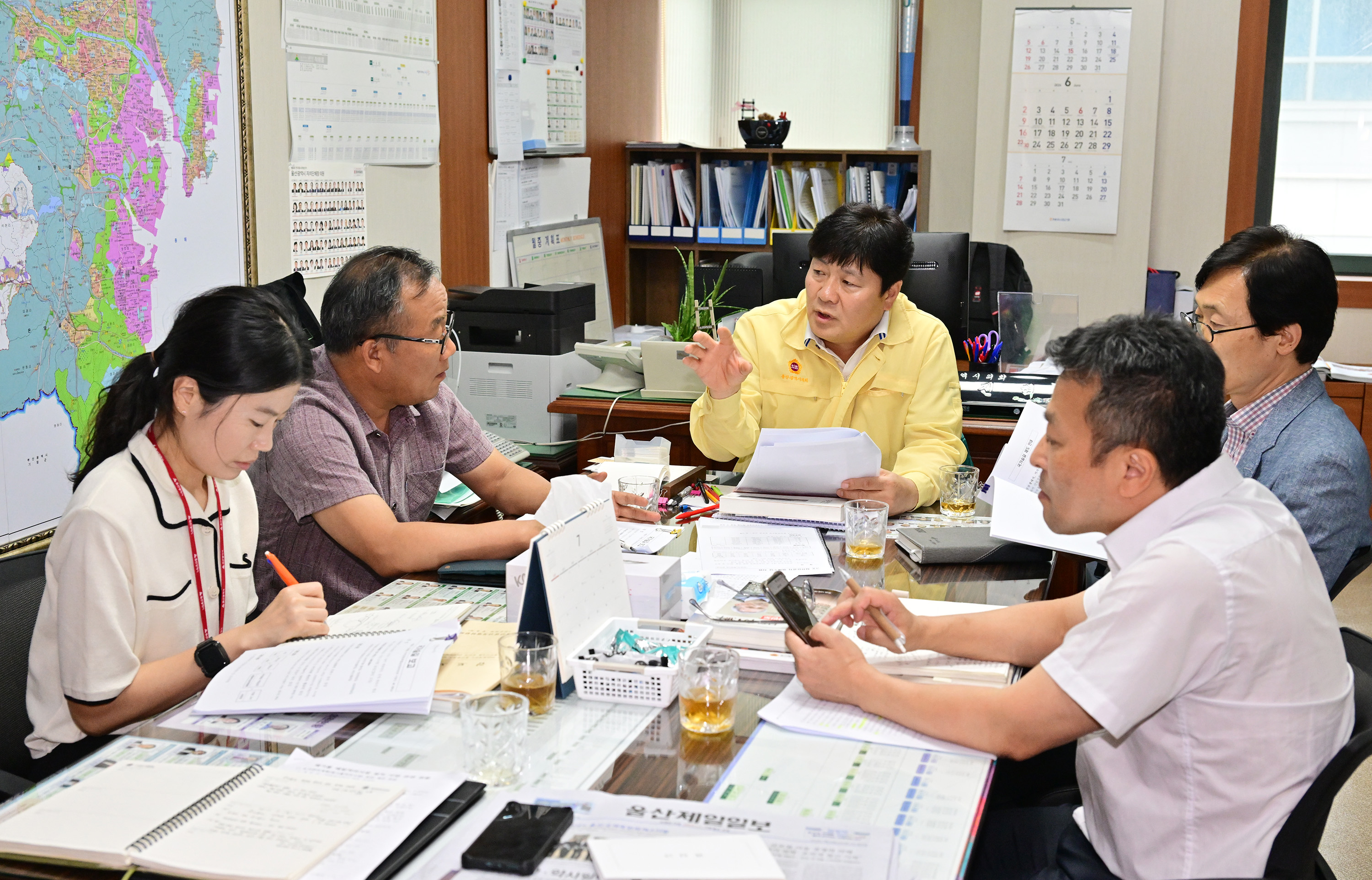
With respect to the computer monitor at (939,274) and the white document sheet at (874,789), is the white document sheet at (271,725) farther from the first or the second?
the computer monitor at (939,274)

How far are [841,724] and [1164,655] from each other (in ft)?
1.24

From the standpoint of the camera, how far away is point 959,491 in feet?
7.97

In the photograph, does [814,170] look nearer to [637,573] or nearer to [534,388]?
[534,388]

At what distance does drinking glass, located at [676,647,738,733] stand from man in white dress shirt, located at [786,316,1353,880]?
0.37 feet

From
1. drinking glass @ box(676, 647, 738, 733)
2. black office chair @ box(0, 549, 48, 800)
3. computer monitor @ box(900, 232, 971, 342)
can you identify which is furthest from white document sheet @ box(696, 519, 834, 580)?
computer monitor @ box(900, 232, 971, 342)

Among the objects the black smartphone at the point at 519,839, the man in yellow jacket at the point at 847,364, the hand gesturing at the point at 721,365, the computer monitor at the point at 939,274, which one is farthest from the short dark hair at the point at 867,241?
the black smartphone at the point at 519,839

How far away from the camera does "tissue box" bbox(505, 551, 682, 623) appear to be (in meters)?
1.70

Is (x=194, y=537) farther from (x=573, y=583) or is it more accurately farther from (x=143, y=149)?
(x=143, y=149)

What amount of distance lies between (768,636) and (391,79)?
247 centimetres

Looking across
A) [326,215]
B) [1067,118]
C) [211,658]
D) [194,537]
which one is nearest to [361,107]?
[326,215]

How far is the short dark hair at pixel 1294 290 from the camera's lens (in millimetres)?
2102

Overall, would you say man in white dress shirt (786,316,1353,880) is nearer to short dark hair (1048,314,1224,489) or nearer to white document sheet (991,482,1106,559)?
short dark hair (1048,314,1224,489)

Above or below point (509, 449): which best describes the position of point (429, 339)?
above

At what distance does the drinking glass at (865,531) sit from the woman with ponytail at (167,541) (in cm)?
92
